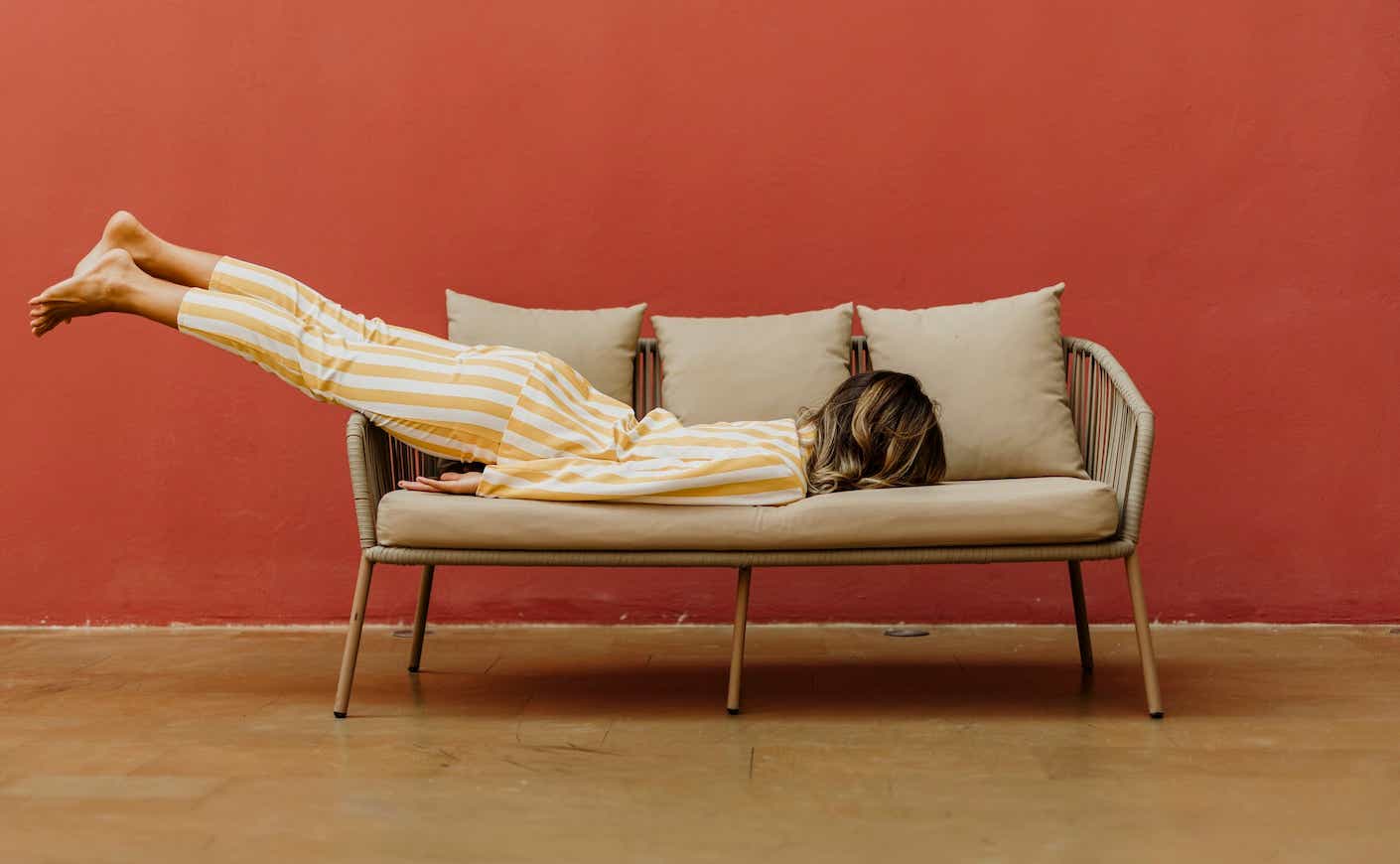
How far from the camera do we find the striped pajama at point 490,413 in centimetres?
256

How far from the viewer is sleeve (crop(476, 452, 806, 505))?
2.54 meters

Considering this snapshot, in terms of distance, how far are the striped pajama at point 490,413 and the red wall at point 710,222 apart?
949mm

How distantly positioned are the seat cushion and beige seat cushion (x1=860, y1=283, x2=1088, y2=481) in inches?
13.1

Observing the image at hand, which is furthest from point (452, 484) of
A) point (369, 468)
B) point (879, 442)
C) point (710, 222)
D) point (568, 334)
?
point (710, 222)

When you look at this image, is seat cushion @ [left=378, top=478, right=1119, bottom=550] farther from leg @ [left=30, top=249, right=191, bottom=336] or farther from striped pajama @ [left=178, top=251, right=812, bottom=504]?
leg @ [left=30, top=249, right=191, bottom=336]

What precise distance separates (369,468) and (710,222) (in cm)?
139

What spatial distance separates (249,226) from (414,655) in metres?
1.38

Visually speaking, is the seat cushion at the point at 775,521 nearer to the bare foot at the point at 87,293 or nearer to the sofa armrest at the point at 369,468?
the sofa armrest at the point at 369,468

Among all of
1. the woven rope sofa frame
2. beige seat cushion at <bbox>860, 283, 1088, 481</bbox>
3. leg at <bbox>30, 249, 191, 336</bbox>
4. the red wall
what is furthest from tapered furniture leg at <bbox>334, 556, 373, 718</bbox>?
beige seat cushion at <bbox>860, 283, 1088, 481</bbox>

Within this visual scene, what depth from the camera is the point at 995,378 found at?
9.57ft

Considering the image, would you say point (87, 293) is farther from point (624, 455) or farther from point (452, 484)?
point (624, 455)

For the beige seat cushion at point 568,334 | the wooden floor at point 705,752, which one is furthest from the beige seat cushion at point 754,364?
the wooden floor at point 705,752

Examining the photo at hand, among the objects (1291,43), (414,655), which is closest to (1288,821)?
(414,655)

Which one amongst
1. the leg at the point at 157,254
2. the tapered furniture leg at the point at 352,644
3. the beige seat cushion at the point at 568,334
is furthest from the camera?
the beige seat cushion at the point at 568,334
